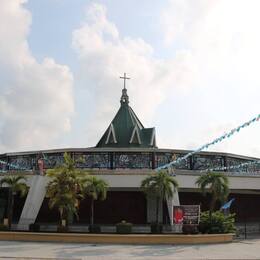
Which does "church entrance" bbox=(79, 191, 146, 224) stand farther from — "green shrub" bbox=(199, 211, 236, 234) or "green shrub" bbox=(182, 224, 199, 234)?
"green shrub" bbox=(182, 224, 199, 234)

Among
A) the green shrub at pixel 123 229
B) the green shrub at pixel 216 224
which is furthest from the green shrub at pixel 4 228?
the green shrub at pixel 216 224

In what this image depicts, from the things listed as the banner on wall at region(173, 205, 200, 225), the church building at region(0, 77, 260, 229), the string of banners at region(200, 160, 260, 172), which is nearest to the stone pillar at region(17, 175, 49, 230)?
the church building at region(0, 77, 260, 229)

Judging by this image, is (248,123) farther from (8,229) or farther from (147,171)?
(8,229)

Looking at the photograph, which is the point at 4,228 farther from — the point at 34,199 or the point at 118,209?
the point at 118,209

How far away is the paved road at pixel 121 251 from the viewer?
20.4m

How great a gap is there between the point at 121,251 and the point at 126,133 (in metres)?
29.4

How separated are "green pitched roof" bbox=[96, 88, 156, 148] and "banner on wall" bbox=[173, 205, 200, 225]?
70.7 feet

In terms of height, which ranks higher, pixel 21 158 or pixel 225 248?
pixel 21 158

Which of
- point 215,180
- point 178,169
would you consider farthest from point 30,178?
point 215,180

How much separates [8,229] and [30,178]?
6.48 meters

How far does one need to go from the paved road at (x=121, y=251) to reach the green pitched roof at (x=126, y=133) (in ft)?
82.5

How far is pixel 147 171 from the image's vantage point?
34969mm

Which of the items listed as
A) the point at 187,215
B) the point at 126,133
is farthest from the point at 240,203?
the point at 187,215

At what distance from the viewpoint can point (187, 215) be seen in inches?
1123
